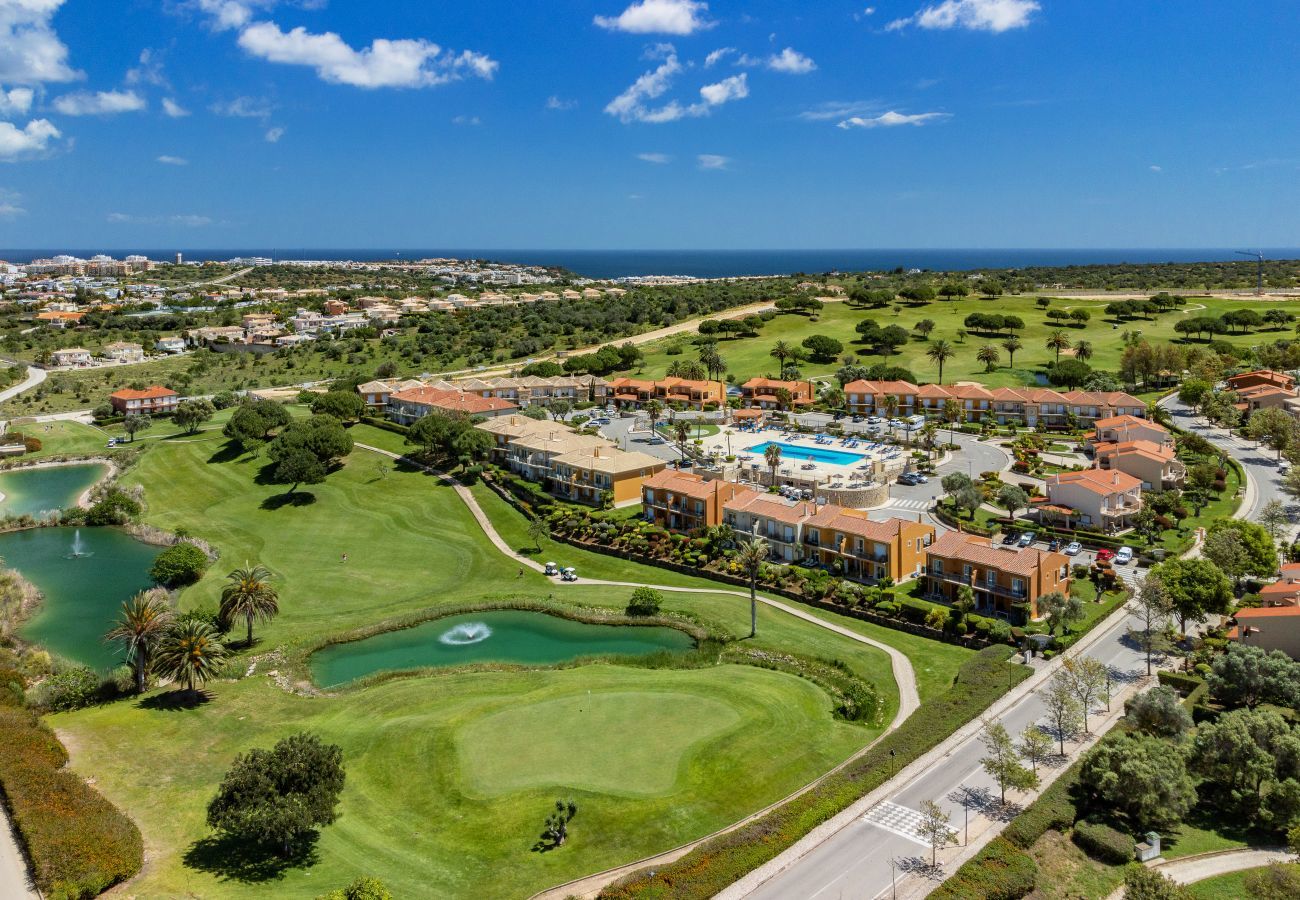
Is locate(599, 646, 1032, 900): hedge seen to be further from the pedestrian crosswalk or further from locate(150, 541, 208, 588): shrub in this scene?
locate(150, 541, 208, 588): shrub

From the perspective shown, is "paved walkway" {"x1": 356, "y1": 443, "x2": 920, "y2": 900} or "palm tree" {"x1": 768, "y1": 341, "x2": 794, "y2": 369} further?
"palm tree" {"x1": 768, "y1": 341, "x2": 794, "y2": 369}

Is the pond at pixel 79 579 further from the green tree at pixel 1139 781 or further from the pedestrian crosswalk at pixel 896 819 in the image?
the green tree at pixel 1139 781

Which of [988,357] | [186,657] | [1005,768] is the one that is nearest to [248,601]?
[186,657]

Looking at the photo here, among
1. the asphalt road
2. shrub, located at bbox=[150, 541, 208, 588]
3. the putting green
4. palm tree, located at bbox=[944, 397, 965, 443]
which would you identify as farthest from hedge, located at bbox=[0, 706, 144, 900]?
palm tree, located at bbox=[944, 397, 965, 443]

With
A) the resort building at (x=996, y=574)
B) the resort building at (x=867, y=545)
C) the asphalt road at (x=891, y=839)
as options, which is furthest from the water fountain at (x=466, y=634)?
the resort building at (x=996, y=574)

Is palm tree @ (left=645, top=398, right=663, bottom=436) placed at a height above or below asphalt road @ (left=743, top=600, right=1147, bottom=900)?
above
